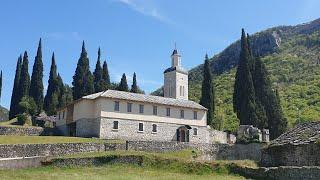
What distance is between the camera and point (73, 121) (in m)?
56.0

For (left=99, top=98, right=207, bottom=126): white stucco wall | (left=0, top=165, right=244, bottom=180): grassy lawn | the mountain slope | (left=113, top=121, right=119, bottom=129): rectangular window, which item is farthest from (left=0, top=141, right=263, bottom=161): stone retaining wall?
the mountain slope

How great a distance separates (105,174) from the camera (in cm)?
3106

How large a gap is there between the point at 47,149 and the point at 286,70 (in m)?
86.8

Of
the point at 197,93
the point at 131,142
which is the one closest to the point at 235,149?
the point at 131,142

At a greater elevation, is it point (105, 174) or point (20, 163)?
point (20, 163)

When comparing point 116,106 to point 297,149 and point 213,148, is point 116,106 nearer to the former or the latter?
point 213,148

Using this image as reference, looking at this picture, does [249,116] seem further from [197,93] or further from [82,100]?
[197,93]

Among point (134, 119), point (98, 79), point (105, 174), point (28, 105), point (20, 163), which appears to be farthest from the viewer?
point (98, 79)

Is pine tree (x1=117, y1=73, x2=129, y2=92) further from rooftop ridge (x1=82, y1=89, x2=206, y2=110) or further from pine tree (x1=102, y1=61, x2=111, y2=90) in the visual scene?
rooftop ridge (x1=82, y1=89, x2=206, y2=110)

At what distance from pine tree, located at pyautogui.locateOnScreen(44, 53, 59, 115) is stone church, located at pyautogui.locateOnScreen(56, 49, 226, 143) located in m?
15.3

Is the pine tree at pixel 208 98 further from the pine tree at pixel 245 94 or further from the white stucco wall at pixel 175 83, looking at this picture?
the pine tree at pixel 245 94

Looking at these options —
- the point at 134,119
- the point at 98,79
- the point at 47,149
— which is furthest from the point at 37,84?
the point at 47,149

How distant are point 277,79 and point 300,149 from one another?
8294 cm

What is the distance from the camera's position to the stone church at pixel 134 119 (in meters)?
52.5
